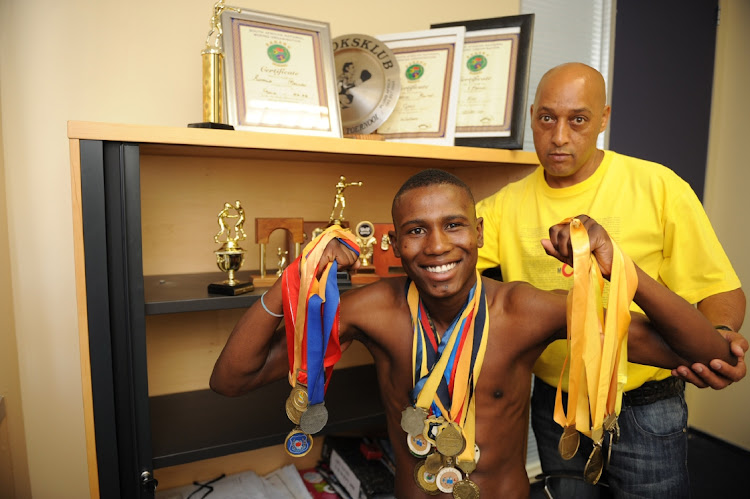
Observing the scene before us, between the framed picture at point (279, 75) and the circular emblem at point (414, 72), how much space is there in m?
0.35

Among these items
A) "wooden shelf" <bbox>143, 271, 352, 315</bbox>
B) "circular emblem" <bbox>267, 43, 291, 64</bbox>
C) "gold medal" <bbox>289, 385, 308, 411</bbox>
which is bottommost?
"gold medal" <bbox>289, 385, 308, 411</bbox>

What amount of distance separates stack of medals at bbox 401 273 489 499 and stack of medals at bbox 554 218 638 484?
0.29 metres

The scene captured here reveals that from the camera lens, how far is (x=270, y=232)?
5.57 ft

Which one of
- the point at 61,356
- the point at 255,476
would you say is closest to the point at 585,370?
the point at 255,476

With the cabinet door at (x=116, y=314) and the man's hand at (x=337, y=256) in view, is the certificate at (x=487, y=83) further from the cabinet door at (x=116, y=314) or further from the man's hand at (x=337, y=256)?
A: the cabinet door at (x=116, y=314)

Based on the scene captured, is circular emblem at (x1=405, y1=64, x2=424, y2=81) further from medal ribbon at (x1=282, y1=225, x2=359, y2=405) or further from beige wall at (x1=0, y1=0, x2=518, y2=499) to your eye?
medal ribbon at (x1=282, y1=225, x2=359, y2=405)

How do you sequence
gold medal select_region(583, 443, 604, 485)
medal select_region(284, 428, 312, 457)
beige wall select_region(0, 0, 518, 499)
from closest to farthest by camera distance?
gold medal select_region(583, 443, 604, 485), medal select_region(284, 428, 312, 457), beige wall select_region(0, 0, 518, 499)

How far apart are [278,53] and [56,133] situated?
758 mm

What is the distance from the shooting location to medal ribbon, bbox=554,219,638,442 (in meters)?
0.96

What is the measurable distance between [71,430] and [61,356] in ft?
0.87

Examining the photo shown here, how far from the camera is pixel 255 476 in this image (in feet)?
6.66

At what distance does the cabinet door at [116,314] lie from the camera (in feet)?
4.09

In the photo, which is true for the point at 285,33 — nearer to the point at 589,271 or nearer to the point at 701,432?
the point at 589,271

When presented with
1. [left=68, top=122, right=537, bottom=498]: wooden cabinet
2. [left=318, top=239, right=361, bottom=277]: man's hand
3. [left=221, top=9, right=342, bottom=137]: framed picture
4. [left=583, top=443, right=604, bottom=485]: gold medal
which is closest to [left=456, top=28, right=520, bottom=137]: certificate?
[left=68, top=122, right=537, bottom=498]: wooden cabinet
